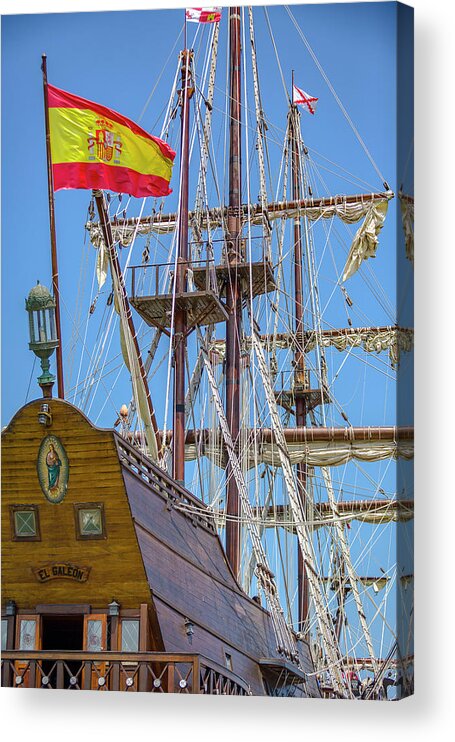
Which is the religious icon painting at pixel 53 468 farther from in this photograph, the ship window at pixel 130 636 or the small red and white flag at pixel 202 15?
the small red and white flag at pixel 202 15

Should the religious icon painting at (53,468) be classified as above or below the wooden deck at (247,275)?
below

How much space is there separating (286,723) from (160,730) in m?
0.92

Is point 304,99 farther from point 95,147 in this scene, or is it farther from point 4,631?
point 4,631

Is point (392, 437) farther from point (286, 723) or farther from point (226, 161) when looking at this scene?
point (226, 161)

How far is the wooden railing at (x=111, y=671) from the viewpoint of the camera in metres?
11.1

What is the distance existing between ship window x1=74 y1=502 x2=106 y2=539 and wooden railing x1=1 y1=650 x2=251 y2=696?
91 cm

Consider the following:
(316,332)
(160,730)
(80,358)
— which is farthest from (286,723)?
(316,332)

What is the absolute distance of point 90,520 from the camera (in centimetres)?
1149

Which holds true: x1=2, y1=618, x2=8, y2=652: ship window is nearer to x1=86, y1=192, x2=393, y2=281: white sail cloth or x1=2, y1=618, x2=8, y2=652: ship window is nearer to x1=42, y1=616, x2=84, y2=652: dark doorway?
x1=42, y1=616, x2=84, y2=652: dark doorway

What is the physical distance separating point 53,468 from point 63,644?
1632 millimetres

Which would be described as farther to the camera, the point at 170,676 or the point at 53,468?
the point at 53,468

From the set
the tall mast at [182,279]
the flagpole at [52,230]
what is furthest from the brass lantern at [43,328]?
the tall mast at [182,279]

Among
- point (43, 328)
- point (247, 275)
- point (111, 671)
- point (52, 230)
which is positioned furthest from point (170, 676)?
point (247, 275)

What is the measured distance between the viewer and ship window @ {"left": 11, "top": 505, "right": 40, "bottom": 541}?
38.0 feet
